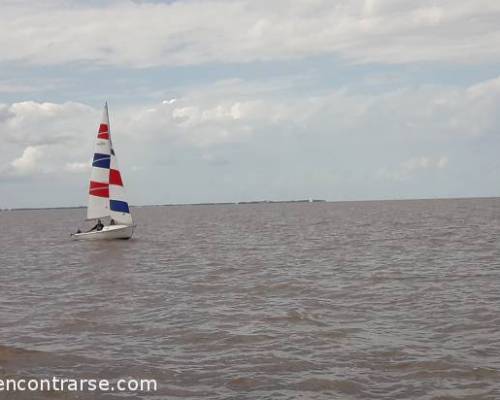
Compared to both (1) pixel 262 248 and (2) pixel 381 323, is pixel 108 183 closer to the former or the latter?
(1) pixel 262 248

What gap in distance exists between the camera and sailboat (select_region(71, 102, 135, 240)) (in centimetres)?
4481

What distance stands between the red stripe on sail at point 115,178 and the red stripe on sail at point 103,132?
2564mm

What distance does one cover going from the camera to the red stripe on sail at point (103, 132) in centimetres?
4512

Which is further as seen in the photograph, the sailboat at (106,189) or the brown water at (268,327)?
the sailboat at (106,189)

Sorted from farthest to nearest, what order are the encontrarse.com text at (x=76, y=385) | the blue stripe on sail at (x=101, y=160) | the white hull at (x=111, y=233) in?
the blue stripe on sail at (x=101, y=160), the white hull at (x=111, y=233), the encontrarse.com text at (x=76, y=385)

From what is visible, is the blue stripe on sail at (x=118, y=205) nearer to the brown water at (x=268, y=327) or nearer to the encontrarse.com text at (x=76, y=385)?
the brown water at (x=268, y=327)

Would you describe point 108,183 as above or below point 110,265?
above

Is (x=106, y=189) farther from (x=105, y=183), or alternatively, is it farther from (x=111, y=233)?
(x=111, y=233)

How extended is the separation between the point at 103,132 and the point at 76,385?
120ft

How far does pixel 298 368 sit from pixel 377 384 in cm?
160

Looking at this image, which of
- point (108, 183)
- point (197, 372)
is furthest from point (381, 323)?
point (108, 183)

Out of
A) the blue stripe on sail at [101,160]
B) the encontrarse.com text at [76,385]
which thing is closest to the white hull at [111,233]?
the blue stripe on sail at [101,160]

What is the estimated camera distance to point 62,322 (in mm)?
15914

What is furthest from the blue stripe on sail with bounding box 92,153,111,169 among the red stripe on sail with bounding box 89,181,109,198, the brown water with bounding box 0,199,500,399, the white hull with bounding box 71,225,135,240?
the brown water with bounding box 0,199,500,399
